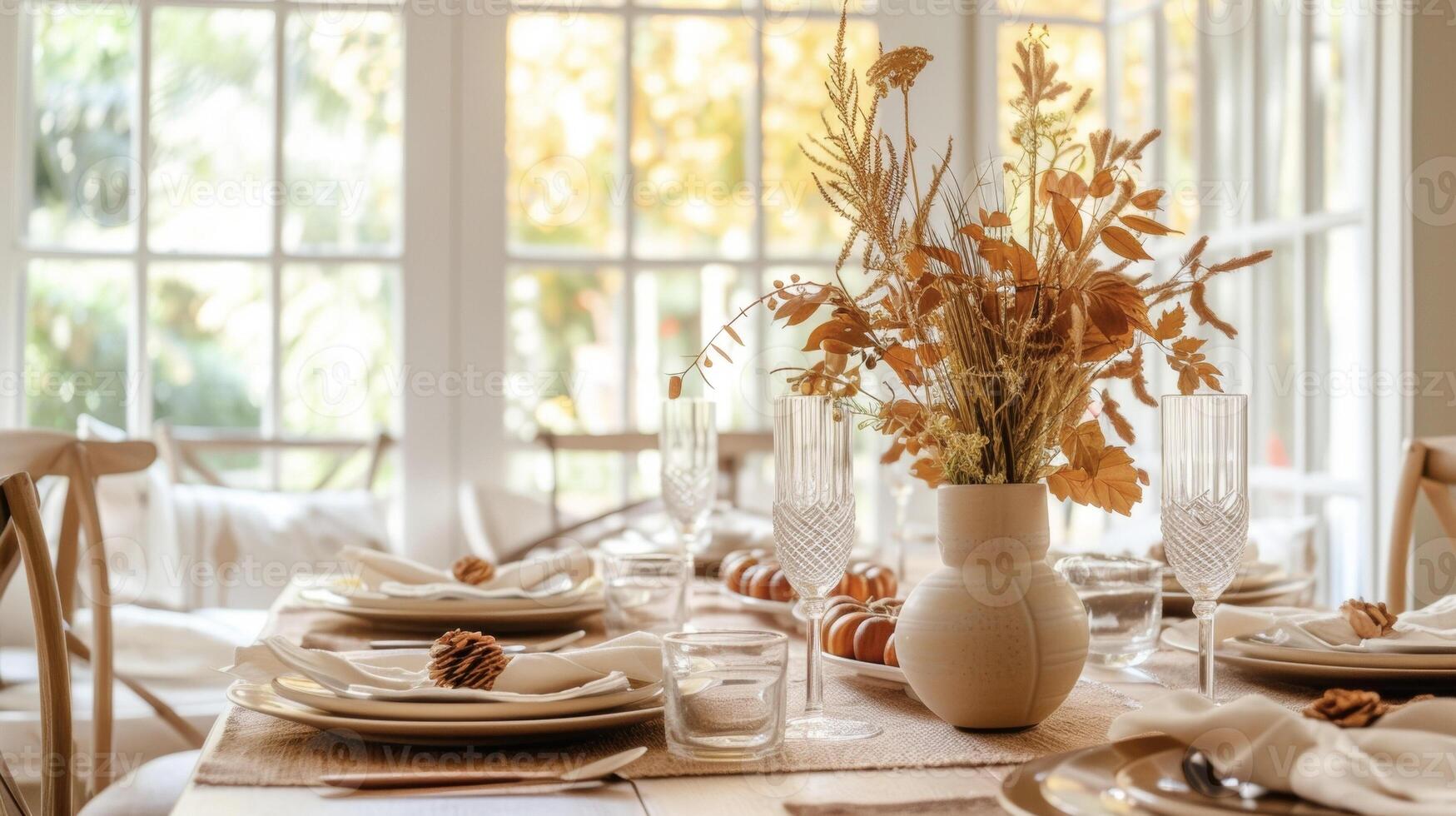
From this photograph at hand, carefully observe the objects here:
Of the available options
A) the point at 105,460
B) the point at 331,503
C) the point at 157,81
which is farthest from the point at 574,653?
the point at 157,81

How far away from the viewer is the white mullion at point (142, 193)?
3078 mm

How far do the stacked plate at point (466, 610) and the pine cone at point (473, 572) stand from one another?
4.6 inches

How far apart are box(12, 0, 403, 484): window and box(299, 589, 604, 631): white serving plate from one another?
188 centimetres

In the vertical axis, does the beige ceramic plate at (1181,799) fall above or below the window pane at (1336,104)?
below

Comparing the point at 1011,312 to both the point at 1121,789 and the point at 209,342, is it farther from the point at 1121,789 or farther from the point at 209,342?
the point at 209,342

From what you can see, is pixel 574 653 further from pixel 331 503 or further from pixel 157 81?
pixel 157 81

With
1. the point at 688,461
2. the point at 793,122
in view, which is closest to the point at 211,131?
the point at 793,122

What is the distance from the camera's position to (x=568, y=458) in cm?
329

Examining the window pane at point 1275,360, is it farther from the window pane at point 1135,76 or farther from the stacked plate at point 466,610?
the stacked plate at point 466,610

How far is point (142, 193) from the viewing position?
10.2ft

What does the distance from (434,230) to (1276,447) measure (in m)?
1.93

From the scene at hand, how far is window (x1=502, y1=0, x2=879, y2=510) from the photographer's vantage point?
3.22 meters

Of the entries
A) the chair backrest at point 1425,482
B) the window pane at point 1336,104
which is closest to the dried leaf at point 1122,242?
the chair backrest at point 1425,482

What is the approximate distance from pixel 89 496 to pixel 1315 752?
155 cm
